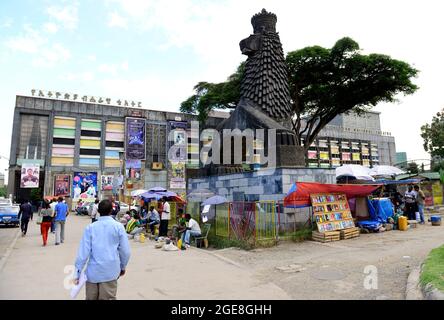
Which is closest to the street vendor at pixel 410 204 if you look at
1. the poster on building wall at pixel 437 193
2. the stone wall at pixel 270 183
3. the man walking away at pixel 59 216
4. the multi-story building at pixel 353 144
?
the stone wall at pixel 270 183

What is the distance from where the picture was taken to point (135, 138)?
50.2 m

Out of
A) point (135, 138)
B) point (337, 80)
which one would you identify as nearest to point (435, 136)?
point (337, 80)

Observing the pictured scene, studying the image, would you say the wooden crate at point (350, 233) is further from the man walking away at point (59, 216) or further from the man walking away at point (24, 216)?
the man walking away at point (24, 216)

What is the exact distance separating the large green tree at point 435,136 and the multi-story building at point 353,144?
3535 cm

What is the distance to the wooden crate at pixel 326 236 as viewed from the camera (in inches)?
403

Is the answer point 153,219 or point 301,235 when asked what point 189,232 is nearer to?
point 153,219

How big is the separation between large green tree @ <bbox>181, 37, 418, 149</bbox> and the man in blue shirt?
2102cm

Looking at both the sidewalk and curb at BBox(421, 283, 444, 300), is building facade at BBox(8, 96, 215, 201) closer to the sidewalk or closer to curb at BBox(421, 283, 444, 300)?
the sidewalk

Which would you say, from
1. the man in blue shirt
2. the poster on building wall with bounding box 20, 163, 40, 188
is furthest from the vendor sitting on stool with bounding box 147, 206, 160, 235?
the poster on building wall with bounding box 20, 163, 40, 188

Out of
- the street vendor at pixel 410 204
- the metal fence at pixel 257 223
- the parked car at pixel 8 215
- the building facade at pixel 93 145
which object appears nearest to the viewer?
the metal fence at pixel 257 223

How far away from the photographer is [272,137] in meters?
12.1

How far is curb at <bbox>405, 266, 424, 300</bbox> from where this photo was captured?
468 centimetres
